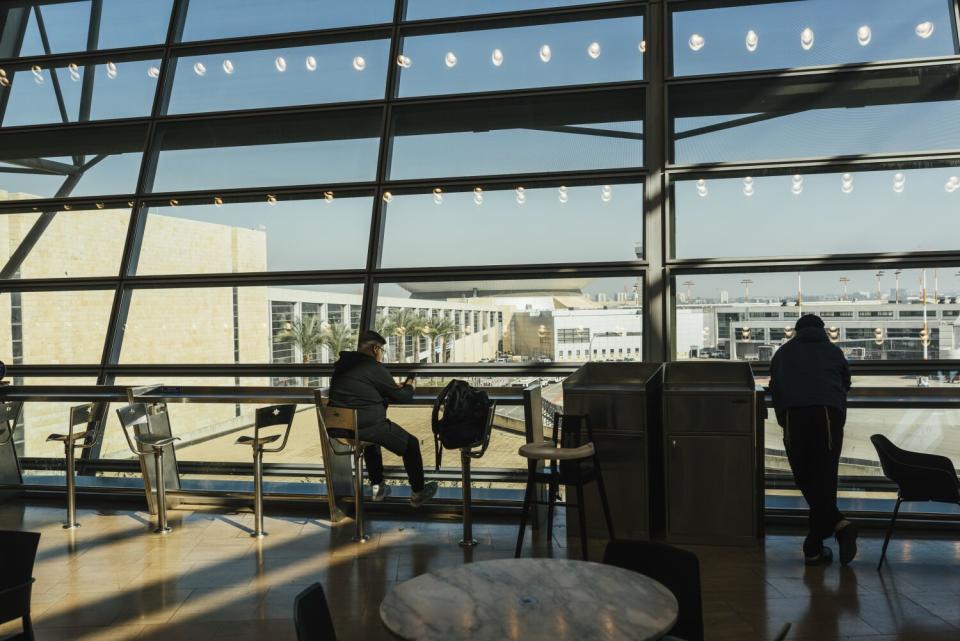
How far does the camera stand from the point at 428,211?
6.73 m

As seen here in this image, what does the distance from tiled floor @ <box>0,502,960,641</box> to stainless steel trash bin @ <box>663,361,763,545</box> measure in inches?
7.7

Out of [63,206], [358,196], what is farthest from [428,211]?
[63,206]

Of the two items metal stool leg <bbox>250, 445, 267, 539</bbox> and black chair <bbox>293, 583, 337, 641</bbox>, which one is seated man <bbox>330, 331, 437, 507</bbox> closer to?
metal stool leg <bbox>250, 445, 267, 539</bbox>

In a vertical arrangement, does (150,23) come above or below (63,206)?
above

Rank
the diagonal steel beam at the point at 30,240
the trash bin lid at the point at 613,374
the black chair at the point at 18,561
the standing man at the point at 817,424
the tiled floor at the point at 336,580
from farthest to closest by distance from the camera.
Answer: the diagonal steel beam at the point at 30,240, the trash bin lid at the point at 613,374, the standing man at the point at 817,424, the tiled floor at the point at 336,580, the black chair at the point at 18,561

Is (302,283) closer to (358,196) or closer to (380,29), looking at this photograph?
(358,196)

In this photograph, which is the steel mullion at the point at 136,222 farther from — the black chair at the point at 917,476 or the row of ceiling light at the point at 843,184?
the black chair at the point at 917,476

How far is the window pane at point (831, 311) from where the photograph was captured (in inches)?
231

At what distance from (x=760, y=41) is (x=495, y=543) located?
4.68m

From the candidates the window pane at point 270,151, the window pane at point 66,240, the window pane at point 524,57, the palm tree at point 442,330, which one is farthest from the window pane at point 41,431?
the window pane at point 524,57

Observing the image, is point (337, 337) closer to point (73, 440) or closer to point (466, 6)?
point (73, 440)

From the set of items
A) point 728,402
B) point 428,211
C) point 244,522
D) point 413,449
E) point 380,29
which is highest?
point 380,29

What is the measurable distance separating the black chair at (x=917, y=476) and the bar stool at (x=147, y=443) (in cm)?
495

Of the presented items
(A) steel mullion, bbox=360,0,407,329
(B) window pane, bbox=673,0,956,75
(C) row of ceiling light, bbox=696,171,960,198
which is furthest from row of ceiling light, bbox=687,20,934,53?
(A) steel mullion, bbox=360,0,407,329
